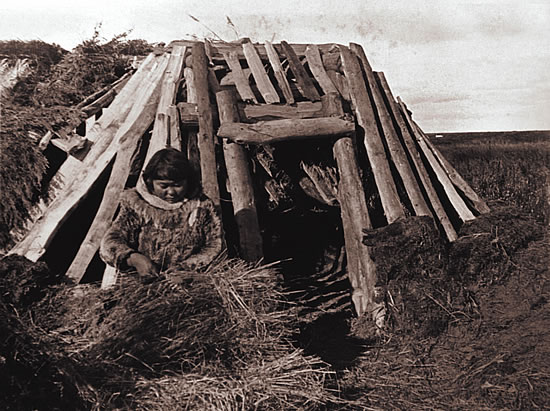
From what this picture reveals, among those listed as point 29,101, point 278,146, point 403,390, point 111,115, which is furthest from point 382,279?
point 29,101

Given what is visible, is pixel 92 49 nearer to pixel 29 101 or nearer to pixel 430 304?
pixel 29 101

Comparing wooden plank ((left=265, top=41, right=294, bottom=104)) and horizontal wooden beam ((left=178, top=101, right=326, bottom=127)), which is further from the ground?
wooden plank ((left=265, top=41, right=294, bottom=104))

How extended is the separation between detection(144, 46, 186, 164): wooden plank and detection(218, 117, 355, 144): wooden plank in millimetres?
614

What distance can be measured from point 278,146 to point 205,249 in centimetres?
333

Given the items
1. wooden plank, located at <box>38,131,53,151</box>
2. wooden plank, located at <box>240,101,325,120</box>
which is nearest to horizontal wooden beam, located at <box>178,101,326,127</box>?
wooden plank, located at <box>240,101,325,120</box>

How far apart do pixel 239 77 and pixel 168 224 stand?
3106 millimetres

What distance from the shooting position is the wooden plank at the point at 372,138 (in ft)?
24.0

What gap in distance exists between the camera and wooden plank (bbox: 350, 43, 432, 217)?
7.52 m

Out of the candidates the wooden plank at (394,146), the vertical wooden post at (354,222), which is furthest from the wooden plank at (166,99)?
the wooden plank at (394,146)

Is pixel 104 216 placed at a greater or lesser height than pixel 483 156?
lesser

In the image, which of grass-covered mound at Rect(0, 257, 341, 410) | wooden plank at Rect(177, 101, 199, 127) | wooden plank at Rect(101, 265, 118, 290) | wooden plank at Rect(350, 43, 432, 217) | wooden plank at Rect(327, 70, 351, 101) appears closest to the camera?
grass-covered mound at Rect(0, 257, 341, 410)

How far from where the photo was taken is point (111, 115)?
7.50 meters

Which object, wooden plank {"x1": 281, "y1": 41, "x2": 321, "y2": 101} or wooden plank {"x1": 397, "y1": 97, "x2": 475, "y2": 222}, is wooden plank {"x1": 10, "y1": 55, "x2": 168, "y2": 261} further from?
wooden plank {"x1": 397, "y1": 97, "x2": 475, "y2": 222}

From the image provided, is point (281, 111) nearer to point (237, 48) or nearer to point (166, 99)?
point (166, 99)
